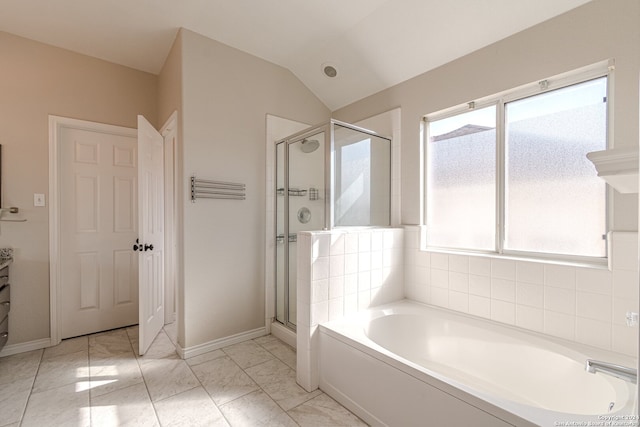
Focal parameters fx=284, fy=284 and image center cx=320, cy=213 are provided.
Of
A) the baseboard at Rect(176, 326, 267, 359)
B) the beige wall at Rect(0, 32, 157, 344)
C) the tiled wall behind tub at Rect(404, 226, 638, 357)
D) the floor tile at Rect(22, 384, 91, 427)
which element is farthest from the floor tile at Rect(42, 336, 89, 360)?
the tiled wall behind tub at Rect(404, 226, 638, 357)

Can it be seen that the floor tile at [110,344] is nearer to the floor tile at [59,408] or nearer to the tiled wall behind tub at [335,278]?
the floor tile at [59,408]

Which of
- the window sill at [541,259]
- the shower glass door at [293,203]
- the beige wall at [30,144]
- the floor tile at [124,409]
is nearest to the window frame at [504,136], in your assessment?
the window sill at [541,259]

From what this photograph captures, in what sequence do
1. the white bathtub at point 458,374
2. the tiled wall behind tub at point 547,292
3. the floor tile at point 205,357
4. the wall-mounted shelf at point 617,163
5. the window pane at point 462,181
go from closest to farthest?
the wall-mounted shelf at point 617,163
the white bathtub at point 458,374
the tiled wall behind tub at point 547,292
the window pane at point 462,181
the floor tile at point 205,357

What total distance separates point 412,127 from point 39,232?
332 cm

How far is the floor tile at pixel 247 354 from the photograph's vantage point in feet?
7.23

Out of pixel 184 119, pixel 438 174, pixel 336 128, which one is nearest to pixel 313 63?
pixel 336 128

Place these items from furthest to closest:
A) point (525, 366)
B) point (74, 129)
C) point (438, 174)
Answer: point (74, 129) → point (438, 174) → point (525, 366)

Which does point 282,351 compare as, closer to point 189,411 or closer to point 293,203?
point 189,411

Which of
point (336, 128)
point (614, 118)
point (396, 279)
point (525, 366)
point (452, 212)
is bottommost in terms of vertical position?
point (525, 366)

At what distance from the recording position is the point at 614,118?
1.53 metres

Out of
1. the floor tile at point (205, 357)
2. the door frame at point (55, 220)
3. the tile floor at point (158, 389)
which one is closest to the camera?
the tile floor at point (158, 389)

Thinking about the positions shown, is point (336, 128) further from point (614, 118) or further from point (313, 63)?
point (614, 118)

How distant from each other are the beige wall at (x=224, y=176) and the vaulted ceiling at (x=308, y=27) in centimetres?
25

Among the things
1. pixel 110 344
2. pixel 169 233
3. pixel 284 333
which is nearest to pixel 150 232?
pixel 169 233
